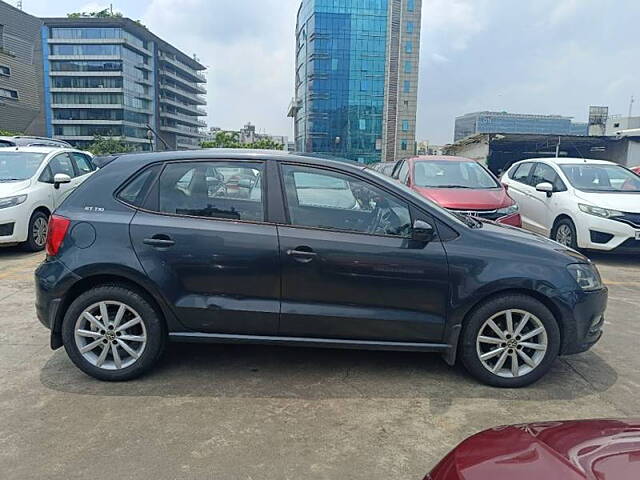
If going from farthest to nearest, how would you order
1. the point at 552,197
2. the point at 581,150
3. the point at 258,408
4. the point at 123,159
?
the point at 581,150 → the point at 552,197 → the point at 123,159 → the point at 258,408

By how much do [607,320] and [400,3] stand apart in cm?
7686

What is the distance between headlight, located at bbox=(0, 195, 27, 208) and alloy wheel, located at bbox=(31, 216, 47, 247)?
446 mm

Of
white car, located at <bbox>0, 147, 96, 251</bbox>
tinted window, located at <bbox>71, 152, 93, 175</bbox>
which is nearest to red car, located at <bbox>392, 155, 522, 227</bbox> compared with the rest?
white car, located at <bbox>0, 147, 96, 251</bbox>

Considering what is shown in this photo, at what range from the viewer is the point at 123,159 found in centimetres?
360

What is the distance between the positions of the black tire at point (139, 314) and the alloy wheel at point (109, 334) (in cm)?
2

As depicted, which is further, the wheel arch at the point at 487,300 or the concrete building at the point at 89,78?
the concrete building at the point at 89,78

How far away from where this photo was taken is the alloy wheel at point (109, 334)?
3.35m

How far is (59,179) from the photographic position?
26.2ft

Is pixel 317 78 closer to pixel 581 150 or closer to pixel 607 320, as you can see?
pixel 581 150

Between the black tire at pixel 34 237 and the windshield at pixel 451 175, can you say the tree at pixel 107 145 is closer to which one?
the black tire at pixel 34 237

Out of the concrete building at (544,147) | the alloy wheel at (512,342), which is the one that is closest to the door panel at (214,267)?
the alloy wheel at (512,342)

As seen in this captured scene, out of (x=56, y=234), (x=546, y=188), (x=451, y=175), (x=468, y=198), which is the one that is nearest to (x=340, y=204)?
(x=56, y=234)

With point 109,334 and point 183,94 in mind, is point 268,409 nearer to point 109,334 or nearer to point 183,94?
point 109,334

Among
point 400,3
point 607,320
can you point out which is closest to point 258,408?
point 607,320
